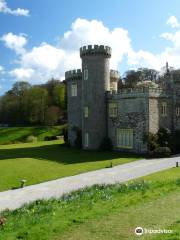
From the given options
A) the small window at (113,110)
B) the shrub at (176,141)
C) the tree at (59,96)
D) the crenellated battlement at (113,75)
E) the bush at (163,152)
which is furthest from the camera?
the tree at (59,96)

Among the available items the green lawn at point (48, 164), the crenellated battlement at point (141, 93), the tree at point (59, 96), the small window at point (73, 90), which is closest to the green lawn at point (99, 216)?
the green lawn at point (48, 164)

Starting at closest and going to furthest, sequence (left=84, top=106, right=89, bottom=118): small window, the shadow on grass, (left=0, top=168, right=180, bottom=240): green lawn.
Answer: (left=0, top=168, right=180, bottom=240): green lawn < the shadow on grass < (left=84, top=106, right=89, bottom=118): small window

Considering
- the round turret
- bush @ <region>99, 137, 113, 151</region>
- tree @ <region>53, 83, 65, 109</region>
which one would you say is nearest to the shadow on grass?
bush @ <region>99, 137, 113, 151</region>

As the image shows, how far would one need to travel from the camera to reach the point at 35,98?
77.6 metres

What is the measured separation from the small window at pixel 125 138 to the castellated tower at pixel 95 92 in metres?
2.10

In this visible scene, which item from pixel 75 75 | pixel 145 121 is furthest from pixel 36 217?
pixel 75 75

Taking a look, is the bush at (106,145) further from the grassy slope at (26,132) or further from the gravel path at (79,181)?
the grassy slope at (26,132)

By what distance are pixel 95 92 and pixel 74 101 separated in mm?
5832

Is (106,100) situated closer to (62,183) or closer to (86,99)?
(86,99)

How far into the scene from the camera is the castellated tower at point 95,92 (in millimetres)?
38031

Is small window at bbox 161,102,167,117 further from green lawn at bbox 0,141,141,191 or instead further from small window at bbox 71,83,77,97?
small window at bbox 71,83,77,97

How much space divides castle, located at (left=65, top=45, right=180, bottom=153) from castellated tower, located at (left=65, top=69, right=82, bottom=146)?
303 centimetres

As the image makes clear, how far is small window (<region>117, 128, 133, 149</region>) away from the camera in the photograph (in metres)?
35.4

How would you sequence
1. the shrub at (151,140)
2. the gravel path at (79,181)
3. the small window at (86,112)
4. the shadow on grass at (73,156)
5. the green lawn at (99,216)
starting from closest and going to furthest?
the green lawn at (99,216), the gravel path at (79,181), the shadow on grass at (73,156), the shrub at (151,140), the small window at (86,112)
